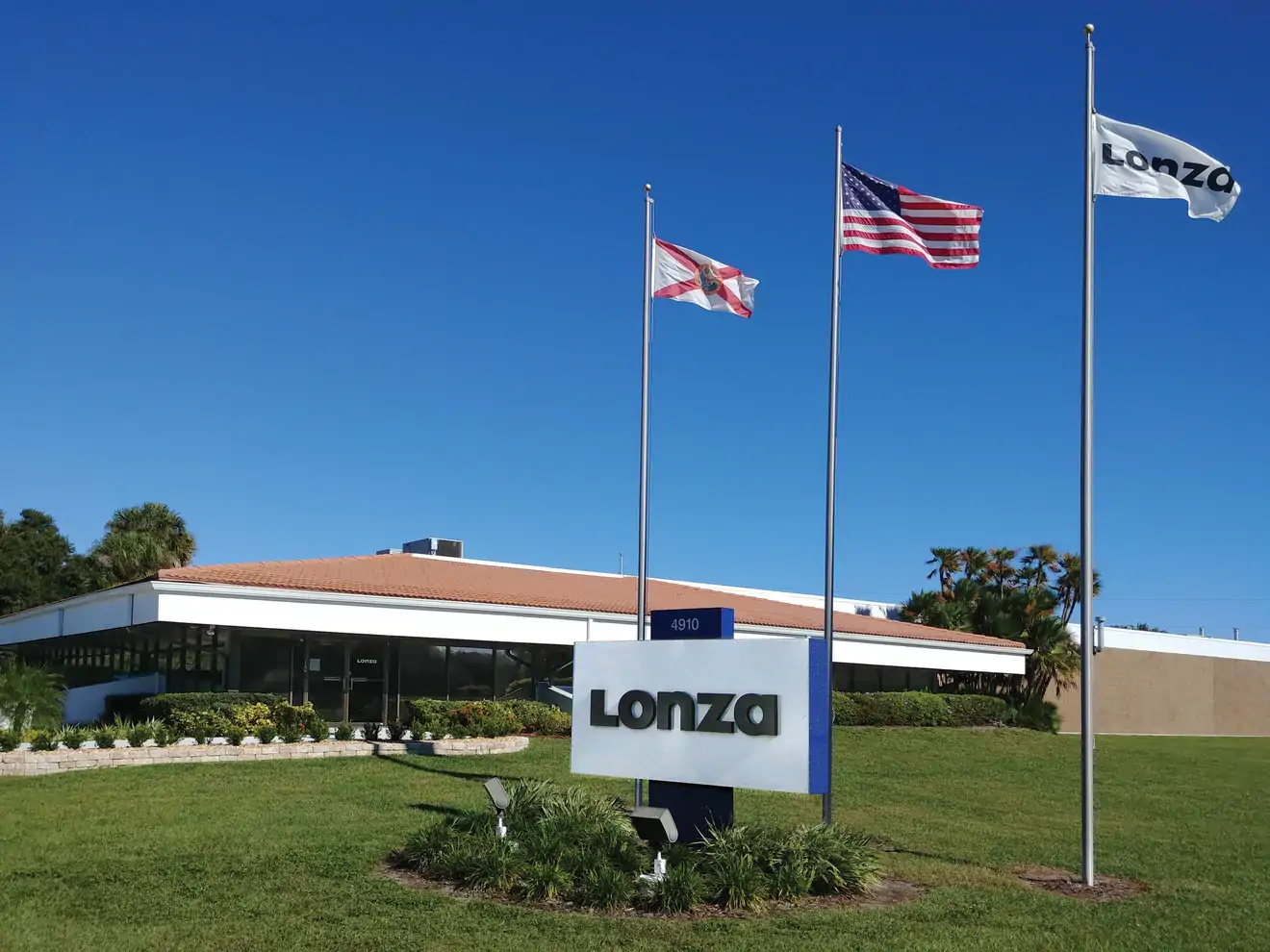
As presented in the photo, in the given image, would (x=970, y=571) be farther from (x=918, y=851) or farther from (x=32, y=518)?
(x=32, y=518)

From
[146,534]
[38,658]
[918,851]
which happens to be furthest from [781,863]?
[146,534]

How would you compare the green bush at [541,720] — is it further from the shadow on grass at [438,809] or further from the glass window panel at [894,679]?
the glass window panel at [894,679]

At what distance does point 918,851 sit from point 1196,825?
22.5ft

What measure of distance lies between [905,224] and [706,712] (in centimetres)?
689

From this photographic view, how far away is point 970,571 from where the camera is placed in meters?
55.0

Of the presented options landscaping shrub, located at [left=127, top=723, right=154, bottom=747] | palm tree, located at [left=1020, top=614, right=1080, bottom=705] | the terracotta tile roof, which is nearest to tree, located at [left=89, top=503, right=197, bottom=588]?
the terracotta tile roof

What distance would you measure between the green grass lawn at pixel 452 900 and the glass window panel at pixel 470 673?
18.8 ft

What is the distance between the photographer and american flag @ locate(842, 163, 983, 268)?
50.6 ft

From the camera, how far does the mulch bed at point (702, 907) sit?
430 inches

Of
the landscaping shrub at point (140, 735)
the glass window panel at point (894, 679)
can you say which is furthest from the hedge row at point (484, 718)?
the glass window panel at point (894, 679)

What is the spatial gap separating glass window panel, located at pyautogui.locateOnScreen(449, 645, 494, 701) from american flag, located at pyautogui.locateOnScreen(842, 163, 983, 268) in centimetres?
1730

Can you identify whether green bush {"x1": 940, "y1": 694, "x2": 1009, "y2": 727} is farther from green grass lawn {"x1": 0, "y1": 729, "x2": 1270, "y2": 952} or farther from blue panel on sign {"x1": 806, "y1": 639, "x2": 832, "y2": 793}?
blue panel on sign {"x1": 806, "y1": 639, "x2": 832, "y2": 793}

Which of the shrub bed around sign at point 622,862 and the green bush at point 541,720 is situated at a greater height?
the shrub bed around sign at point 622,862

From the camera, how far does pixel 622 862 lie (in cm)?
1195
